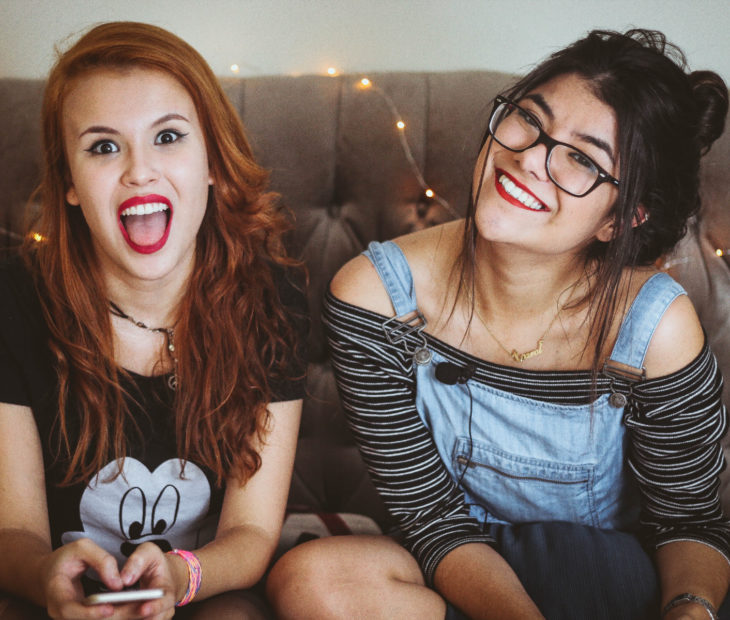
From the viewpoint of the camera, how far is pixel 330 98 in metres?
1.37

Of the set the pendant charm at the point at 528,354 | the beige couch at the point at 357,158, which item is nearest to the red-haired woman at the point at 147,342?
the beige couch at the point at 357,158

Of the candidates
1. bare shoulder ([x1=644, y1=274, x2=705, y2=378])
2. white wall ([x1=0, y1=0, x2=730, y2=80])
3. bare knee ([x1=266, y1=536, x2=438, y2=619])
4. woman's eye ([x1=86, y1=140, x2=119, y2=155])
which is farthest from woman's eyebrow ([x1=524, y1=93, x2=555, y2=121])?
bare knee ([x1=266, y1=536, x2=438, y2=619])

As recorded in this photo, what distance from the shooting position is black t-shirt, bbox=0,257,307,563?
1046 mm

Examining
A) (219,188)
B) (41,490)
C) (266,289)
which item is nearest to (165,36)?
(219,188)

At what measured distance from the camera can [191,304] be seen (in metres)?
1.12

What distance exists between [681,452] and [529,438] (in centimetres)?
23

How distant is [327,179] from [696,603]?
0.94 m

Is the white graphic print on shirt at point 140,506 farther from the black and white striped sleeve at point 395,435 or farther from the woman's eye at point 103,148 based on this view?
the woman's eye at point 103,148

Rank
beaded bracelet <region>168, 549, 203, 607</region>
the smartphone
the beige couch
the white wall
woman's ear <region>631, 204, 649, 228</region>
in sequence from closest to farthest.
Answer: the smartphone → beaded bracelet <region>168, 549, 203, 607</region> → woman's ear <region>631, 204, 649, 228</region> → the beige couch → the white wall

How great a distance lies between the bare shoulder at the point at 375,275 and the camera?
112 cm

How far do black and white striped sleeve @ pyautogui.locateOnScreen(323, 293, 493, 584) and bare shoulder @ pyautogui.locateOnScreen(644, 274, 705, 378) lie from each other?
0.37 metres

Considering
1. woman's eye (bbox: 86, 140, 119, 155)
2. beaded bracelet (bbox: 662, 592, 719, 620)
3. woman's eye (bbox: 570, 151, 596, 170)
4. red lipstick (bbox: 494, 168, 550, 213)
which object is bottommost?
beaded bracelet (bbox: 662, 592, 719, 620)

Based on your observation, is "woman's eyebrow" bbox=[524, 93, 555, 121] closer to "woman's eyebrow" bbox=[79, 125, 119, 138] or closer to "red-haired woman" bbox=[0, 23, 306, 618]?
"red-haired woman" bbox=[0, 23, 306, 618]

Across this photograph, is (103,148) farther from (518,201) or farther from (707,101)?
(707,101)
